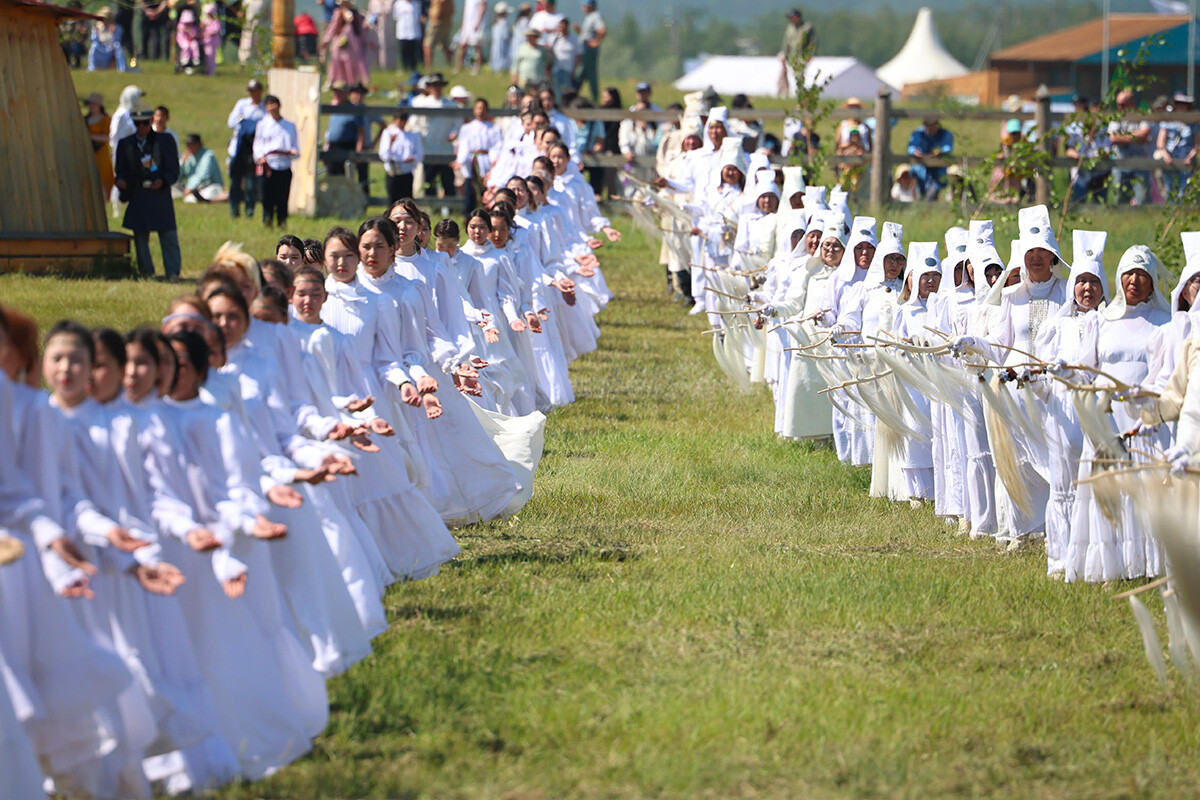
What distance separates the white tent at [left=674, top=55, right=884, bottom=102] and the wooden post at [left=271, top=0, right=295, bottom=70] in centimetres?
2259

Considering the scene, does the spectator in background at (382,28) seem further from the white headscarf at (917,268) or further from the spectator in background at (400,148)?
the white headscarf at (917,268)

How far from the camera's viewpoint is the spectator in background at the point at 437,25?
37938 millimetres

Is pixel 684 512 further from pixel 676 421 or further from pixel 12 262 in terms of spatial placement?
pixel 12 262

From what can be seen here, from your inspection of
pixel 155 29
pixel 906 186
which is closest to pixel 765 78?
pixel 155 29

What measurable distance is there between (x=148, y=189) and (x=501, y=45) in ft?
79.9

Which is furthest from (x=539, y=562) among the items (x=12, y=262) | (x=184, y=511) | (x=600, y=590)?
(x=12, y=262)

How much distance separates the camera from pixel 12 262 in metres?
16.9

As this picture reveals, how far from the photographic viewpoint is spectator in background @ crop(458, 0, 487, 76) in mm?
38775

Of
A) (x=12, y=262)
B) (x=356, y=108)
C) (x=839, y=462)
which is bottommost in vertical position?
(x=839, y=462)

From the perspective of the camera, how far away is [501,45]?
1615 inches

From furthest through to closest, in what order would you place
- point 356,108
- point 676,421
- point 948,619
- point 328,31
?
point 328,31 → point 356,108 → point 676,421 → point 948,619

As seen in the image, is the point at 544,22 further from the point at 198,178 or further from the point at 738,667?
the point at 738,667

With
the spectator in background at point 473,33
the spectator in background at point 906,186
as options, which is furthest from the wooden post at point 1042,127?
the spectator in background at point 473,33

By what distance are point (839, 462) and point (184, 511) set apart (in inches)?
296
